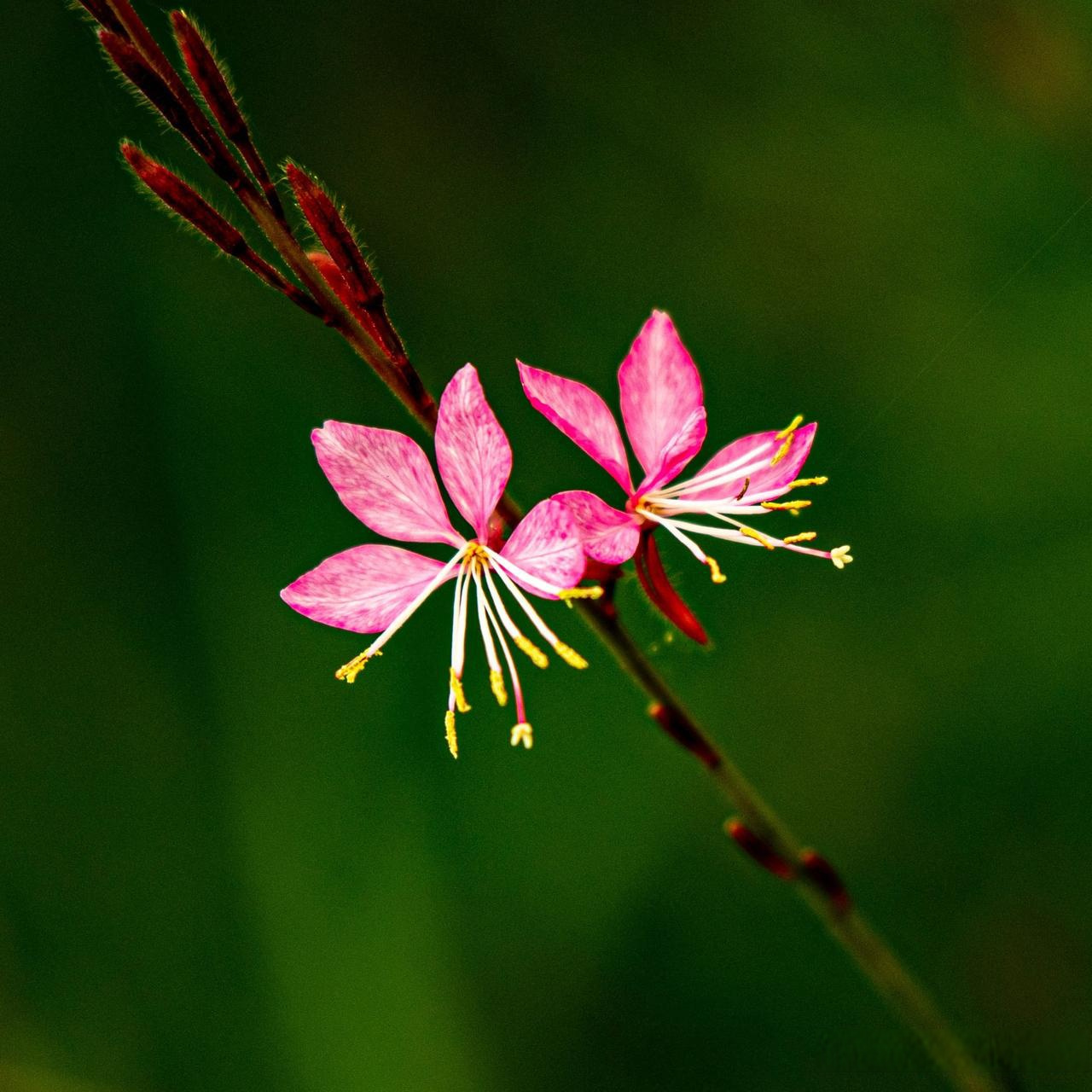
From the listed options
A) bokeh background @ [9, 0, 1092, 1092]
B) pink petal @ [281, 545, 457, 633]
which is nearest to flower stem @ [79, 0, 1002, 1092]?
pink petal @ [281, 545, 457, 633]

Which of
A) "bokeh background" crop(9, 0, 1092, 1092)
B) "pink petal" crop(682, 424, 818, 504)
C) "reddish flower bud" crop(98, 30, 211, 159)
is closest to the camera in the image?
"reddish flower bud" crop(98, 30, 211, 159)

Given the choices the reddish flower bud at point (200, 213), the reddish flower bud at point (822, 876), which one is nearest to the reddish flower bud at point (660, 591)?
the reddish flower bud at point (822, 876)

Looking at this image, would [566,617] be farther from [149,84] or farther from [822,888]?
[149,84]

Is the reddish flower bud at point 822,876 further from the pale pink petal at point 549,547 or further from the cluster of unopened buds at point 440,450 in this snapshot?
the pale pink petal at point 549,547

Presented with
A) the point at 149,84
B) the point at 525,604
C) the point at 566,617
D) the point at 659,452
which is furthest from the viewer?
the point at 566,617

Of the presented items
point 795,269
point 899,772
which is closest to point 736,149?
point 795,269

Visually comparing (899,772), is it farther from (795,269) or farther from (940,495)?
(795,269)

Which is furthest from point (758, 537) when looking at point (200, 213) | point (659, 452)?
point (200, 213)

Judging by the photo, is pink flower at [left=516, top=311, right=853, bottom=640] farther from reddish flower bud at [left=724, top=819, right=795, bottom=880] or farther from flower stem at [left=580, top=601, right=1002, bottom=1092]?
reddish flower bud at [left=724, top=819, right=795, bottom=880]
